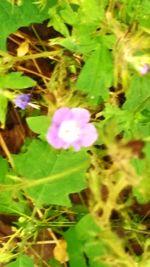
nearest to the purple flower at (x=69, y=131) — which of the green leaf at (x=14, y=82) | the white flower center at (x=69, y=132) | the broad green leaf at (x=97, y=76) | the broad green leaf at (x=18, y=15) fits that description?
the white flower center at (x=69, y=132)

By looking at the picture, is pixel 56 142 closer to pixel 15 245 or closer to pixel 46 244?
pixel 15 245

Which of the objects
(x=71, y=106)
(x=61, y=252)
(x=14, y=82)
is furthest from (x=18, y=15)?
(x=61, y=252)

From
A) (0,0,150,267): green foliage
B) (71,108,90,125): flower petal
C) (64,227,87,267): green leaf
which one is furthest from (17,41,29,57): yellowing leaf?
(71,108,90,125): flower petal

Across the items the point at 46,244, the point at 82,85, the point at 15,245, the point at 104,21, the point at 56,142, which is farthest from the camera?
the point at 46,244

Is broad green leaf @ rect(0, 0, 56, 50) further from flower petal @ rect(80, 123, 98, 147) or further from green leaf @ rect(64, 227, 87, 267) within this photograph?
flower petal @ rect(80, 123, 98, 147)

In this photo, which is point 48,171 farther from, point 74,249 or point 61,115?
point 61,115

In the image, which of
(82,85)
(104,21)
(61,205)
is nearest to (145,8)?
(104,21)
